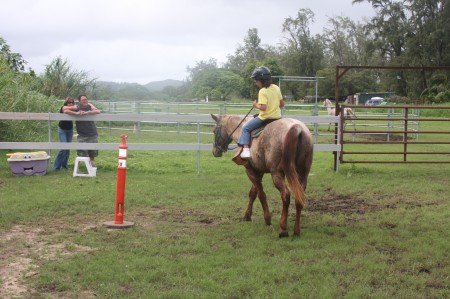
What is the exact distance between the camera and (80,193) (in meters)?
8.74

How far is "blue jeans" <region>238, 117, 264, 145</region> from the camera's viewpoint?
21.8 ft

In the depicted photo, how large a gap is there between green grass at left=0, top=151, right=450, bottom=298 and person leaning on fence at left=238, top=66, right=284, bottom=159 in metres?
1.17

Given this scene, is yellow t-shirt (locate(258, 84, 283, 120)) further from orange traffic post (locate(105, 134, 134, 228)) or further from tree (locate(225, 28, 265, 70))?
tree (locate(225, 28, 265, 70))

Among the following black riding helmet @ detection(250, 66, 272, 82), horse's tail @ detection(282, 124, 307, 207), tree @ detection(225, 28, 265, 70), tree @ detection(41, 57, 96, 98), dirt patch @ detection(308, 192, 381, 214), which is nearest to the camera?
horse's tail @ detection(282, 124, 307, 207)

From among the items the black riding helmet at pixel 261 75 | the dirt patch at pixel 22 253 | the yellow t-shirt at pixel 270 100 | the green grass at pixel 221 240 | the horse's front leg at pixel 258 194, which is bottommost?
the dirt patch at pixel 22 253

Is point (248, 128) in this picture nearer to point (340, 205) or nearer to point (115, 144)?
point (340, 205)

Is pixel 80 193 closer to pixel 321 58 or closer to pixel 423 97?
pixel 423 97

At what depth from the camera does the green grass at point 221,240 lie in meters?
4.43

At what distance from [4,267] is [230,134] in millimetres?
3707

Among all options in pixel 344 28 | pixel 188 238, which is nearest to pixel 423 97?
pixel 344 28

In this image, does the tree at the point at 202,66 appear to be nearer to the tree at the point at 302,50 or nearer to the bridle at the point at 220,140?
the tree at the point at 302,50

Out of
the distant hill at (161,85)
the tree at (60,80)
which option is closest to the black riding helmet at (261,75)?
the tree at (60,80)

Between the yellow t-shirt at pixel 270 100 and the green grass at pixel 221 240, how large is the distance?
1463mm

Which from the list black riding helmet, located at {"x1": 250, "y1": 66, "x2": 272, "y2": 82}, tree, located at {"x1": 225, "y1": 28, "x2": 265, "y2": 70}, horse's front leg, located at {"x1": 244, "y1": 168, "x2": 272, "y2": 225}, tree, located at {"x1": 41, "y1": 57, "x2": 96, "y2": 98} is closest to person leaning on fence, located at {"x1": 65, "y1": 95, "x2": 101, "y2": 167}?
horse's front leg, located at {"x1": 244, "y1": 168, "x2": 272, "y2": 225}
